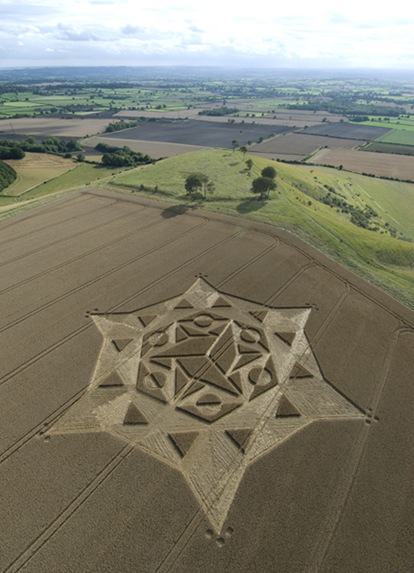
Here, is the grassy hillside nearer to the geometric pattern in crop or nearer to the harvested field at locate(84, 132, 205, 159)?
the geometric pattern in crop

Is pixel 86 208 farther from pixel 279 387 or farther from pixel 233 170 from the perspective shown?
pixel 279 387

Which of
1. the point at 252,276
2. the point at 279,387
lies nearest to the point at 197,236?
the point at 252,276

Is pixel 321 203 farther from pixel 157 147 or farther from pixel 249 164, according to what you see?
pixel 157 147

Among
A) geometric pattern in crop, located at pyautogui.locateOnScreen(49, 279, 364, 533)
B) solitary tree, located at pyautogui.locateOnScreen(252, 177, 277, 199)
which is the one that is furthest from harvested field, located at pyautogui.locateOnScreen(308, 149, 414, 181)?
geometric pattern in crop, located at pyautogui.locateOnScreen(49, 279, 364, 533)

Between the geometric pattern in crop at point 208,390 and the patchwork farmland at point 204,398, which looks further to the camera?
the geometric pattern in crop at point 208,390

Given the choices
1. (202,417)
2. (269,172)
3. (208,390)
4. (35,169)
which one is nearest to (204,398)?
(208,390)

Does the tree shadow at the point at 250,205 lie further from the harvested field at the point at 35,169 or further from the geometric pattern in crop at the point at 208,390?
the harvested field at the point at 35,169

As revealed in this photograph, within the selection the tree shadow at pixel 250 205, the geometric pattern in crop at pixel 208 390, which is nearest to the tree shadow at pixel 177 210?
the tree shadow at pixel 250 205
